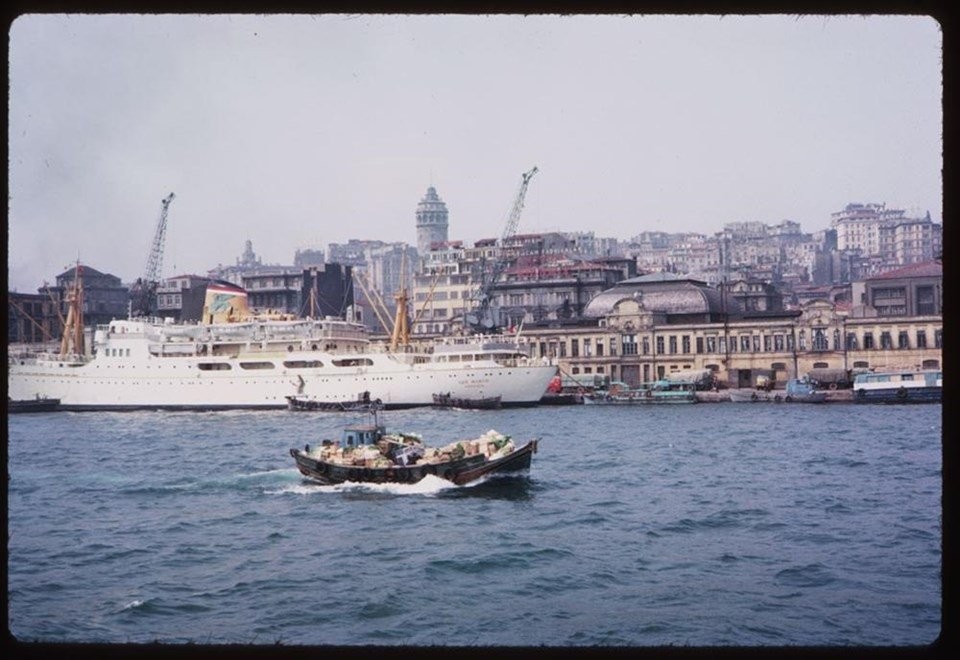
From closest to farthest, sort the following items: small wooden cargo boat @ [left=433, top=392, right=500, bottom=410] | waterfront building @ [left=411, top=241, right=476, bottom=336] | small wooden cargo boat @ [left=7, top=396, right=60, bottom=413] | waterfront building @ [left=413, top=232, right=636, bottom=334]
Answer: small wooden cargo boat @ [left=433, top=392, right=500, bottom=410]
small wooden cargo boat @ [left=7, top=396, right=60, bottom=413]
waterfront building @ [left=413, top=232, right=636, bottom=334]
waterfront building @ [left=411, top=241, right=476, bottom=336]

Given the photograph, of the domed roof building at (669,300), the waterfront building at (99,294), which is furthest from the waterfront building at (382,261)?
the domed roof building at (669,300)

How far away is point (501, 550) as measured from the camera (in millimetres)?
18438

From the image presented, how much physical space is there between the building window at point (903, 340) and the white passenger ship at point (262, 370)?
21.0 meters

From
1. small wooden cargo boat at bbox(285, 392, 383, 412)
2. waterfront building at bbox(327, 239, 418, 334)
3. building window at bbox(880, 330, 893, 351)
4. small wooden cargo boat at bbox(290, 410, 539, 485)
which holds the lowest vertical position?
small wooden cargo boat at bbox(290, 410, 539, 485)

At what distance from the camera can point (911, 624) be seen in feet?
45.3

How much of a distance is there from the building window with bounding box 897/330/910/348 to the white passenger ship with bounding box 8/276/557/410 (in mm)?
20958

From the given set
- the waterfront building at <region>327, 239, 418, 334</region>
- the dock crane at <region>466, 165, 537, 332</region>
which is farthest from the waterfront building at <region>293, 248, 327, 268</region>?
the dock crane at <region>466, 165, 537, 332</region>

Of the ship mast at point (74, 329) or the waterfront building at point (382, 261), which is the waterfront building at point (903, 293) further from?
the waterfront building at point (382, 261)

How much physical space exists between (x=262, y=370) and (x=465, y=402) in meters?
12.2

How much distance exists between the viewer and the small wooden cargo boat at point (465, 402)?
53.2 meters

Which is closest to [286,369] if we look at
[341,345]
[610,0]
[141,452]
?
[341,345]

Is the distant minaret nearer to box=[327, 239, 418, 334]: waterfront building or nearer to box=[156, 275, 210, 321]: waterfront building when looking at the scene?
box=[327, 239, 418, 334]: waterfront building

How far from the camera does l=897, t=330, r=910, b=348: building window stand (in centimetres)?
5891

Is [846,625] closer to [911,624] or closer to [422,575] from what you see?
[911,624]
